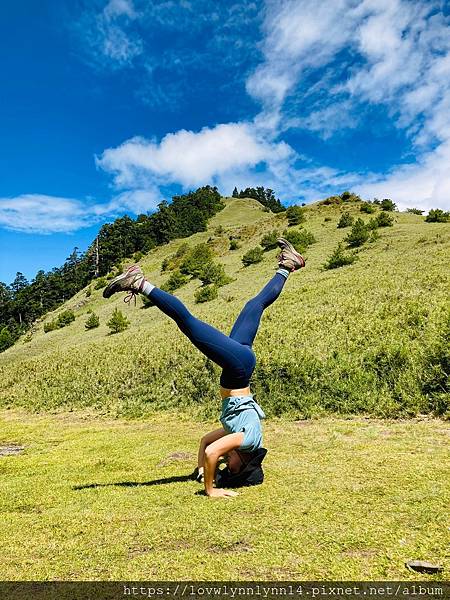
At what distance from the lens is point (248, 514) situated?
14.9ft

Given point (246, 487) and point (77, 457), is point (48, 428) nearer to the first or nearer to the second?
point (77, 457)

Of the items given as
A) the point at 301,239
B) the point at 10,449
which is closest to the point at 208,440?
the point at 10,449

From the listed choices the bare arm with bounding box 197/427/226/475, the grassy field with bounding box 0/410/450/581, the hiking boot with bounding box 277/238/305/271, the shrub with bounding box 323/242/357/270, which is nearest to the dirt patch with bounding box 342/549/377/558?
the grassy field with bounding box 0/410/450/581

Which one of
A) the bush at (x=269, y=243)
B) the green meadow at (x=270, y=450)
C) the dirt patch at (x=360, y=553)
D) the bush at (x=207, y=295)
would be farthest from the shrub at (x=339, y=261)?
the dirt patch at (x=360, y=553)

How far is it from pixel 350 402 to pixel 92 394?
10.5 meters

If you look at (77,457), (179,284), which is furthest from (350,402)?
(179,284)

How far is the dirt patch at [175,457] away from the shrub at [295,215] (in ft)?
154

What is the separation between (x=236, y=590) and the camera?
10.4ft

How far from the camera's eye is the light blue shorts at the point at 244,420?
532 cm

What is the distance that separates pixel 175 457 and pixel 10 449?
15.8 ft

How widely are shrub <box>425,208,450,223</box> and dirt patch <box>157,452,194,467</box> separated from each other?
130ft

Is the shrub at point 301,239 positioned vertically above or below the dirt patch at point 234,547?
above

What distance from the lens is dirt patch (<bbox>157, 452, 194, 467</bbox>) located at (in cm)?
748

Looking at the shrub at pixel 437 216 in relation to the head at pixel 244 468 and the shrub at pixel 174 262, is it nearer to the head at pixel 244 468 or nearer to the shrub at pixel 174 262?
the shrub at pixel 174 262
